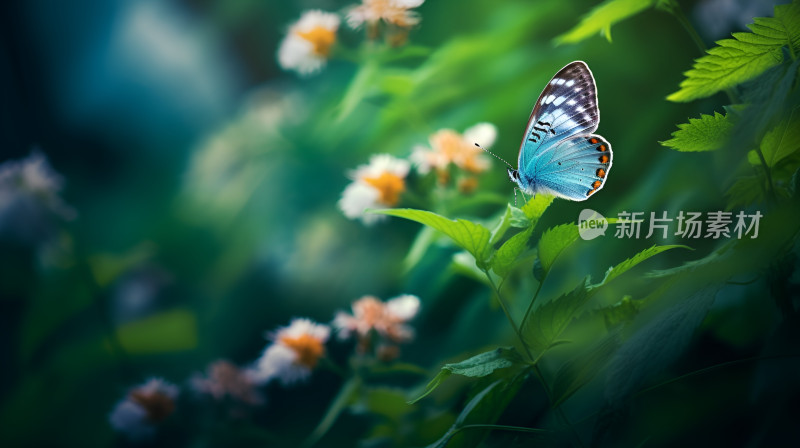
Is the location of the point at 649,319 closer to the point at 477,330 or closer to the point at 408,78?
the point at 477,330

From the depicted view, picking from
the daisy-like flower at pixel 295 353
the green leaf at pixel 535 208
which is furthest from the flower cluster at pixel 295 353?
the green leaf at pixel 535 208

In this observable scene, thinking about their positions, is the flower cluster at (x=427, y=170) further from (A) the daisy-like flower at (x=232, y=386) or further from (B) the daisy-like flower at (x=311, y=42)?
(A) the daisy-like flower at (x=232, y=386)

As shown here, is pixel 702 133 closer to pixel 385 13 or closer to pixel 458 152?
pixel 458 152

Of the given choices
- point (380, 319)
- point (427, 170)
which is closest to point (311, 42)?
point (427, 170)

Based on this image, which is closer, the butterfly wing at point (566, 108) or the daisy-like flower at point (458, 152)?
the butterfly wing at point (566, 108)

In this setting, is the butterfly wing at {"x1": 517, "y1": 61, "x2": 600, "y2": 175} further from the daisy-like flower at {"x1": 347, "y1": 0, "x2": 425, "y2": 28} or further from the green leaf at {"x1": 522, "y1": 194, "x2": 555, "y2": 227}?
the daisy-like flower at {"x1": 347, "y1": 0, "x2": 425, "y2": 28}

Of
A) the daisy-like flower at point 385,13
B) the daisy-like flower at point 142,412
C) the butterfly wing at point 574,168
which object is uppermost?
the daisy-like flower at point 385,13

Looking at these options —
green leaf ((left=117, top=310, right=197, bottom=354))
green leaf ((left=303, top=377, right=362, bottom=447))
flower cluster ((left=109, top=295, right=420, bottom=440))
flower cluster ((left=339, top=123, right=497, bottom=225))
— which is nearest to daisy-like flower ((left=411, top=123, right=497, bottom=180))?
flower cluster ((left=339, top=123, right=497, bottom=225))
